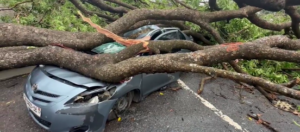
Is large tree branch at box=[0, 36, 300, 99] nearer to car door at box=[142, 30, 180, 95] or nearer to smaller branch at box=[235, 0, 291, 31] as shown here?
car door at box=[142, 30, 180, 95]

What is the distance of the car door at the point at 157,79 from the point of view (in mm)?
4445

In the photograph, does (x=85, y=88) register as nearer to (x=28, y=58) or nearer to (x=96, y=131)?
(x=96, y=131)

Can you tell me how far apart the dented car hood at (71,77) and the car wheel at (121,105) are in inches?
20.5

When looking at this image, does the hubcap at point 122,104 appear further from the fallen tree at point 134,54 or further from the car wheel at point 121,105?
the fallen tree at point 134,54

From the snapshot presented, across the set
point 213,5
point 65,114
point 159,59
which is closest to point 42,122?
point 65,114

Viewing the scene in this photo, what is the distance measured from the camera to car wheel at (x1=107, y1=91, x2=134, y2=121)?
3.85 m

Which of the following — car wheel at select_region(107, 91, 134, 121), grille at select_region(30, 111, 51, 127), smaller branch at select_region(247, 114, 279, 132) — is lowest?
smaller branch at select_region(247, 114, 279, 132)

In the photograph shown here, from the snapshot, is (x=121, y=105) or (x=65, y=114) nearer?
(x=65, y=114)

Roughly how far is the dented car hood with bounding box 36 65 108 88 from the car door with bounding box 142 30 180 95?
1.06 meters

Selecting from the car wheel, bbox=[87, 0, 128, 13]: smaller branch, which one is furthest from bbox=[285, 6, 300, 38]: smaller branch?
bbox=[87, 0, 128, 13]: smaller branch

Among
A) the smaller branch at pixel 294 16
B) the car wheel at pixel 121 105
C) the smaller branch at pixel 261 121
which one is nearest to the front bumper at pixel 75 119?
the car wheel at pixel 121 105

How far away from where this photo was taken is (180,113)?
14.3 ft

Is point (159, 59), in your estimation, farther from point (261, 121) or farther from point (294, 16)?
point (294, 16)

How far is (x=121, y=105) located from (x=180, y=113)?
1.16 m
